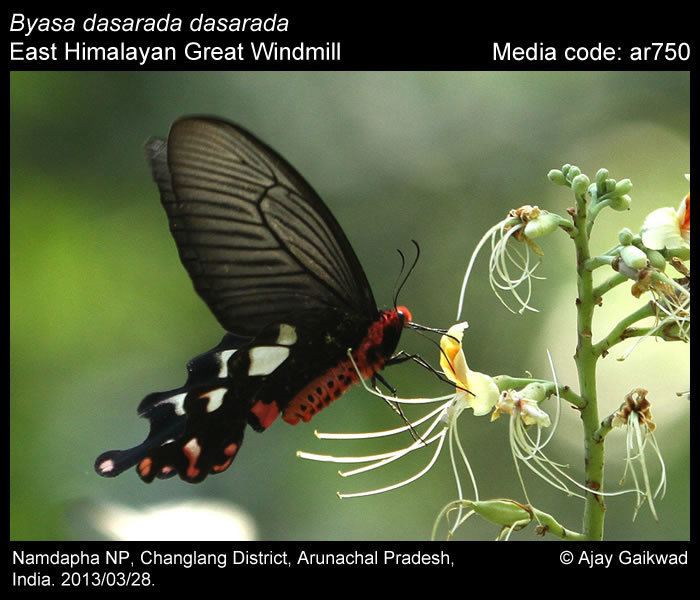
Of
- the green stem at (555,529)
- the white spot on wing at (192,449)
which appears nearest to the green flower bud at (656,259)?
the green stem at (555,529)

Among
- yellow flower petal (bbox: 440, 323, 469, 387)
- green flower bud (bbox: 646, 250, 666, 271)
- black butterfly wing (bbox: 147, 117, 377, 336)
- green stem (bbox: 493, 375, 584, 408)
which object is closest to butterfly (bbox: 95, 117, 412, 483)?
black butterfly wing (bbox: 147, 117, 377, 336)

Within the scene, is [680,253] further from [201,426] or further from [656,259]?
[201,426]

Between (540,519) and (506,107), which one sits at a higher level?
(506,107)

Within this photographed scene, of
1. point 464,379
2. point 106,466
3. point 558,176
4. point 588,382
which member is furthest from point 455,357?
point 106,466

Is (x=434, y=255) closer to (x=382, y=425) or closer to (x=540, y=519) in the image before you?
(x=382, y=425)
